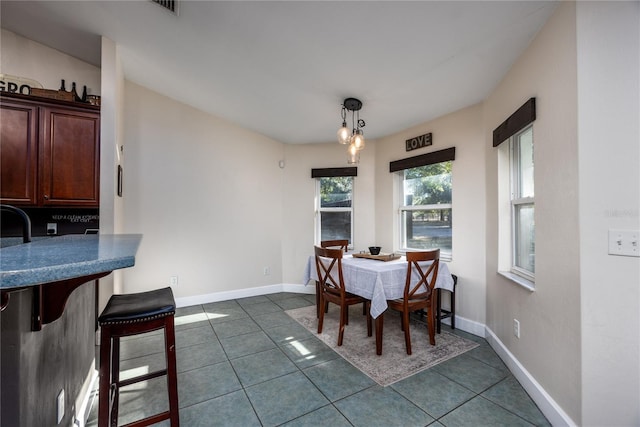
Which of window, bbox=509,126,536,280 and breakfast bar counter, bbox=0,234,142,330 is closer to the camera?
breakfast bar counter, bbox=0,234,142,330

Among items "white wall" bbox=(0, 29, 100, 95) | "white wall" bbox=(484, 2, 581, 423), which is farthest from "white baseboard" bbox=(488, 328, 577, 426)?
"white wall" bbox=(0, 29, 100, 95)

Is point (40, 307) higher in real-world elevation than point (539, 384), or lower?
higher

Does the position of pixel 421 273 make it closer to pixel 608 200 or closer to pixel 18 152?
pixel 608 200

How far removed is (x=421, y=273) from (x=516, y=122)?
143cm

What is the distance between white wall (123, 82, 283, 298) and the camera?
3460mm

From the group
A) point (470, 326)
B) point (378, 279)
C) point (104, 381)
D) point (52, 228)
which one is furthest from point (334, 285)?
point (52, 228)

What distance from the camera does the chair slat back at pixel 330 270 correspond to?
8.82 feet

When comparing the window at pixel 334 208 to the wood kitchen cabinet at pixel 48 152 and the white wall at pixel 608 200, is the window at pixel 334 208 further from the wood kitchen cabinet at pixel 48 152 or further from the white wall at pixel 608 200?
the white wall at pixel 608 200

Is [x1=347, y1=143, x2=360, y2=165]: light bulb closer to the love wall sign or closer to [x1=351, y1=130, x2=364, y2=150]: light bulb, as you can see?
[x1=351, y1=130, x2=364, y2=150]: light bulb

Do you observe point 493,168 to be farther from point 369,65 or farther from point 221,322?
point 221,322

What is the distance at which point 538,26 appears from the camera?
5.92ft

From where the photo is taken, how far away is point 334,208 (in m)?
4.54

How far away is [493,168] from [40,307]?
10.6 ft

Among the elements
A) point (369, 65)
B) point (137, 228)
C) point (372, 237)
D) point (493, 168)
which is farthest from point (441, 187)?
point (137, 228)
